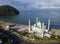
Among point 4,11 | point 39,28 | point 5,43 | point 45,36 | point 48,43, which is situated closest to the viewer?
point 5,43

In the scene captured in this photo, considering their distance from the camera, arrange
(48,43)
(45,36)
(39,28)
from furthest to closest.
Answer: (39,28)
(45,36)
(48,43)

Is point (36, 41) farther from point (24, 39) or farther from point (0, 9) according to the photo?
point (0, 9)

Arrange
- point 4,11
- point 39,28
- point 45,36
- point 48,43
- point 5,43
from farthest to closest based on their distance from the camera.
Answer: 1. point 4,11
2. point 39,28
3. point 45,36
4. point 48,43
5. point 5,43

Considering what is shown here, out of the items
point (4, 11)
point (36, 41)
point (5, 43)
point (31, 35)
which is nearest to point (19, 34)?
point (31, 35)

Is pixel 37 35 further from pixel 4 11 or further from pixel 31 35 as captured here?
pixel 4 11

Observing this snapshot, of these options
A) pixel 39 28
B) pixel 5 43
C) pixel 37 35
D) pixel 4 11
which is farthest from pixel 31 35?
pixel 4 11

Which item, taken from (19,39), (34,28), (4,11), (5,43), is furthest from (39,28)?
(4,11)

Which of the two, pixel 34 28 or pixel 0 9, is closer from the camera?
pixel 34 28

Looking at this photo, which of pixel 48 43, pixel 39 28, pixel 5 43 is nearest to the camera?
pixel 5 43

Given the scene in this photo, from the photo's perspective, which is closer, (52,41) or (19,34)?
(52,41)
